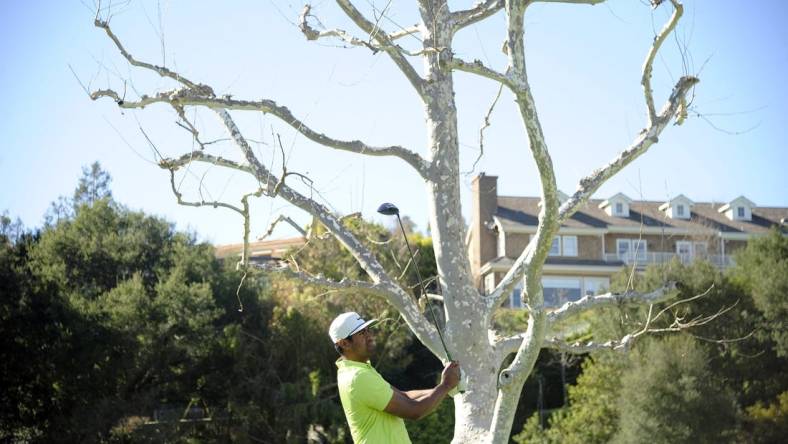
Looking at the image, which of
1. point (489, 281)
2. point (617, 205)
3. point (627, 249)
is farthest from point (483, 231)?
point (617, 205)

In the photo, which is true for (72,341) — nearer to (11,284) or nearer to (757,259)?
(11,284)

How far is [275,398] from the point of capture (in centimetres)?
2394

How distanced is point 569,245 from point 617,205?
354 cm

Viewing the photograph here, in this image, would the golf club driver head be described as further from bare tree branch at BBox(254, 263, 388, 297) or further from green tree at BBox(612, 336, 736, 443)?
green tree at BBox(612, 336, 736, 443)

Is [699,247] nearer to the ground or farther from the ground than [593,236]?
nearer to the ground

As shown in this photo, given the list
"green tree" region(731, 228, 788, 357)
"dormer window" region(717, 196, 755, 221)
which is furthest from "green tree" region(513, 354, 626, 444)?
"dormer window" region(717, 196, 755, 221)

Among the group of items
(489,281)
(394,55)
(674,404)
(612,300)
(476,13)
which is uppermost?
(476,13)

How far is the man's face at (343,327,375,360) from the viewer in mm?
Result: 4363

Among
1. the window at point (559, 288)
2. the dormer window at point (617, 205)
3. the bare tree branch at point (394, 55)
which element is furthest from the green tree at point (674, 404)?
the dormer window at point (617, 205)

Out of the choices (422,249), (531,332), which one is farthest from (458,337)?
(422,249)

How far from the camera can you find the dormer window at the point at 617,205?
1634 inches

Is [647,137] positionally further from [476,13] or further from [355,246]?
[355,246]

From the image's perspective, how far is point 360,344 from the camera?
4.37 metres

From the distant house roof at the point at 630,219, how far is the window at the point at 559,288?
8.02 ft
